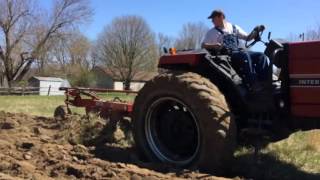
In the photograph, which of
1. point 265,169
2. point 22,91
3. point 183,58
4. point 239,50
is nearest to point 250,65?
point 239,50

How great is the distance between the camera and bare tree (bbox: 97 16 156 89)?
7581 centimetres

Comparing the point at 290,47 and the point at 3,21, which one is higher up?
the point at 3,21

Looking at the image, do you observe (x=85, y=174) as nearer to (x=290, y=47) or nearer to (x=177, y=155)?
(x=177, y=155)

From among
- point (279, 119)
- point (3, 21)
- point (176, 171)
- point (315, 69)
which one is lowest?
point (176, 171)

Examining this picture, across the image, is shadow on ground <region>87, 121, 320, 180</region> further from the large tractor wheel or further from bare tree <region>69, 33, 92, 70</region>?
bare tree <region>69, 33, 92, 70</region>

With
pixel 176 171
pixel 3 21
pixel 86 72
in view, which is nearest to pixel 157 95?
pixel 176 171

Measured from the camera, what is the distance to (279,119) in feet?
20.6

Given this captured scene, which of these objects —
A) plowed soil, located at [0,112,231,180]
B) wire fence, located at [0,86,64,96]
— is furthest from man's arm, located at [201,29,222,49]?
wire fence, located at [0,86,64,96]

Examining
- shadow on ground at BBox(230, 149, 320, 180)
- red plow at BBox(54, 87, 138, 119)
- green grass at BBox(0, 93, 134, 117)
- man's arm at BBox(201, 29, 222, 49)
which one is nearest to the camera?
shadow on ground at BBox(230, 149, 320, 180)

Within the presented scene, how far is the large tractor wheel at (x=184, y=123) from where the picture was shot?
19.3 ft

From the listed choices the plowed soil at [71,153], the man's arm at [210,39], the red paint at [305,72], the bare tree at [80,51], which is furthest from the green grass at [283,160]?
the bare tree at [80,51]

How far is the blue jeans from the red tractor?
11 centimetres

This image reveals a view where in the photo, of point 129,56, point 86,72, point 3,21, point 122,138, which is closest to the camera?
point 122,138

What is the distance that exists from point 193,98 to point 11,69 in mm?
54032
